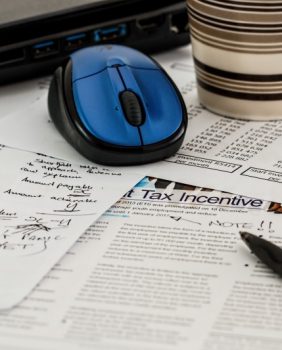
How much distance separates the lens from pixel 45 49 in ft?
2.39

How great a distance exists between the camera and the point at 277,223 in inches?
20.6

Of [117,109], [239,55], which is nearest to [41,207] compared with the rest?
[117,109]

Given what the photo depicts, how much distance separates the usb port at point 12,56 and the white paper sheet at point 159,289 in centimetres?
23

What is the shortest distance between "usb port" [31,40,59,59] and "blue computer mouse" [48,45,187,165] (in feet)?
0.23

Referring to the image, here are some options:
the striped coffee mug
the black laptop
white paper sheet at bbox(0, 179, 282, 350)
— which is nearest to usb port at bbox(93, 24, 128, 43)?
the black laptop

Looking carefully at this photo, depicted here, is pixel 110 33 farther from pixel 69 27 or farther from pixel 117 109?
pixel 117 109

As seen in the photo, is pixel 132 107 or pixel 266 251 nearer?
pixel 266 251

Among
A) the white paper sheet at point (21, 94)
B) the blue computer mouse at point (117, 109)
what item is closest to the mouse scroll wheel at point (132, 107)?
the blue computer mouse at point (117, 109)

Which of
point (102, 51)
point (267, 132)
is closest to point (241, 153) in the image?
point (267, 132)

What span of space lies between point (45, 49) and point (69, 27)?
3cm

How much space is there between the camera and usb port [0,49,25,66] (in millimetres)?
712

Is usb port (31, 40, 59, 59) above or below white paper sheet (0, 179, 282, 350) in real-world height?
above

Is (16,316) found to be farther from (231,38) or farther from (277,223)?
(231,38)

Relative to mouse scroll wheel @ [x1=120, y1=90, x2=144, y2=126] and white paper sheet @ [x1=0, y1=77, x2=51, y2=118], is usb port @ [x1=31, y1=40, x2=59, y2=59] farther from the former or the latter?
mouse scroll wheel @ [x1=120, y1=90, x2=144, y2=126]
